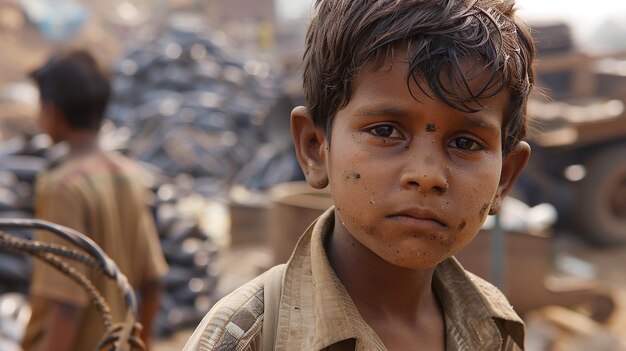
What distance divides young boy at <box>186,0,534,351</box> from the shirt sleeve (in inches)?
52.1

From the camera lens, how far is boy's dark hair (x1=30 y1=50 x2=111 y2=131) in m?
2.71

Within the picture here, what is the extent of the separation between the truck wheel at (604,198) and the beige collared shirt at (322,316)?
622 centimetres

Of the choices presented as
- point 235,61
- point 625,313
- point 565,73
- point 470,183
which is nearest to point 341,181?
point 470,183

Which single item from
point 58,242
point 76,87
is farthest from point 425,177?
point 76,87

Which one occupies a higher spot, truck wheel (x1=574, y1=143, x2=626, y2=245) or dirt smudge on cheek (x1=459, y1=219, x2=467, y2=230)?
dirt smudge on cheek (x1=459, y1=219, x2=467, y2=230)

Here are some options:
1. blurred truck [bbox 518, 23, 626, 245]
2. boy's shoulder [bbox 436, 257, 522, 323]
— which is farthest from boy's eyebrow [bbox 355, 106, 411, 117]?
blurred truck [bbox 518, 23, 626, 245]

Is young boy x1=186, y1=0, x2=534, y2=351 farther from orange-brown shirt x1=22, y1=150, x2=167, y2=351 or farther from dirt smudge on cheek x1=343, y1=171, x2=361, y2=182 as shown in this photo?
orange-brown shirt x1=22, y1=150, x2=167, y2=351

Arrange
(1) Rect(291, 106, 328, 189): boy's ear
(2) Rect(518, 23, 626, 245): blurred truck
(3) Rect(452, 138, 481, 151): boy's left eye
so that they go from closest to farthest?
(3) Rect(452, 138, 481, 151): boy's left eye
(1) Rect(291, 106, 328, 189): boy's ear
(2) Rect(518, 23, 626, 245): blurred truck

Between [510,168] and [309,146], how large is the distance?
41cm

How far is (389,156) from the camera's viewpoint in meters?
1.22

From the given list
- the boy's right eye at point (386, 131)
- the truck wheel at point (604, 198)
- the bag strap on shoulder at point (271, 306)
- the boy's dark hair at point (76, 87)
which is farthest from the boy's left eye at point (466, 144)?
the truck wheel at point (604, 198)

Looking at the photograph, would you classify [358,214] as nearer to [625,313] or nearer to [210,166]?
[625,313]

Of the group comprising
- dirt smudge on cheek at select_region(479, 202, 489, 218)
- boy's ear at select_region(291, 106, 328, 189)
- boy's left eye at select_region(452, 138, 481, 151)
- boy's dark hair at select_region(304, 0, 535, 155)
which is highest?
boy's dark hair at select_region(304, 0, 535, 155)

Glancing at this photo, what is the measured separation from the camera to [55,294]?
2.43 metres
